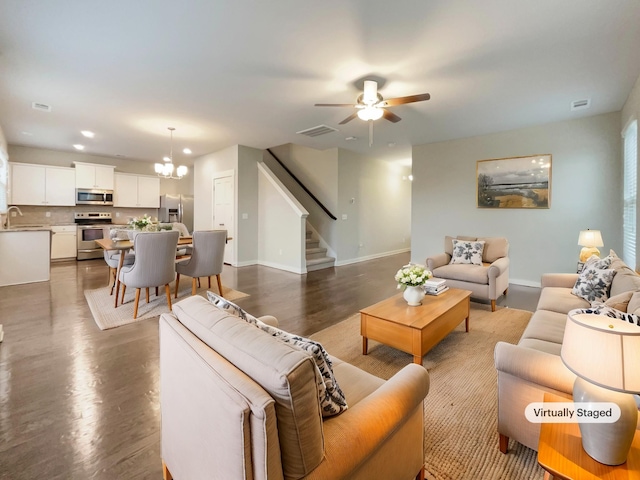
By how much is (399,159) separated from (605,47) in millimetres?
5343

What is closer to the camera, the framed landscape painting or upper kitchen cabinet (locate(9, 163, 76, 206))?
the framed landscape painting

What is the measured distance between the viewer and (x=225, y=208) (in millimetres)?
6762

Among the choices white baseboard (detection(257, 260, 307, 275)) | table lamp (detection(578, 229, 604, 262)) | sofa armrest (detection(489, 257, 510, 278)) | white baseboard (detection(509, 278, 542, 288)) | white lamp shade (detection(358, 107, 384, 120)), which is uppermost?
white lamp shade (detection(358, 107, 384, 120))

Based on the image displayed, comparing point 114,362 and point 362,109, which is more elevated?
point 362,109

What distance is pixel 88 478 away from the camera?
135 cm

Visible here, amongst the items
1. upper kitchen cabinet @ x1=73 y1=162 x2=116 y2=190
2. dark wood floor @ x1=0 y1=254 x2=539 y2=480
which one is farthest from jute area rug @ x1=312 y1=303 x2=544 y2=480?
upper kitchen cabinet @ x1=73 y1=162 x2=116 y2=190

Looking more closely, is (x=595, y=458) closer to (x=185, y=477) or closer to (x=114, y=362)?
(x=185, y=477)

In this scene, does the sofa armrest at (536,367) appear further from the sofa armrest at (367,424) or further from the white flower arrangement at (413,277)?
the white flower arrangement at (413,277)

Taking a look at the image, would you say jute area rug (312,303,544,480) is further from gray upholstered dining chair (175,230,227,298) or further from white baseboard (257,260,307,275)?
white baseboard (257,260,307,275)

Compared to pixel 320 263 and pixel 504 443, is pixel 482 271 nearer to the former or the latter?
pixel 504 443

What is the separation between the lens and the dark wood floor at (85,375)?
147 centimetres

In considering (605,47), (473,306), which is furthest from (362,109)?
(473,306)

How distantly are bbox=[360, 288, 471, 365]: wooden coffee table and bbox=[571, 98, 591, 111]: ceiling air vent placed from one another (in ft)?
10.7

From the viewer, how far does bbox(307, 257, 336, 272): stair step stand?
6266mm
